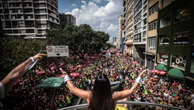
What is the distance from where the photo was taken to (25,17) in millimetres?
34062

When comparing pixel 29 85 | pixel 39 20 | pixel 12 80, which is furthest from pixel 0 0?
pixel 12 80

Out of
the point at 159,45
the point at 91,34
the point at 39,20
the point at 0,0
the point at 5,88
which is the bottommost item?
the point at 5,88

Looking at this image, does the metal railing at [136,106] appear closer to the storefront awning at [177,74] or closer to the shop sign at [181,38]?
the storefront awning at [177,74]

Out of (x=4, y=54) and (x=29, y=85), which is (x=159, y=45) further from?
(x=4, y=54)

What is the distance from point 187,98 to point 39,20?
146ft

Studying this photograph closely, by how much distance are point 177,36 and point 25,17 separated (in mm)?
46365

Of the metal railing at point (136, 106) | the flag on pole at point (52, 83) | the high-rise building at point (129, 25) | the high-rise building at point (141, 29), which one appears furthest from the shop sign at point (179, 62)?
the high-rise building at point (129, 25)

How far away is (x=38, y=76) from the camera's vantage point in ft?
37.3

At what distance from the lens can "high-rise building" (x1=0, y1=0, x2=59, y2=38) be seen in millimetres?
32969

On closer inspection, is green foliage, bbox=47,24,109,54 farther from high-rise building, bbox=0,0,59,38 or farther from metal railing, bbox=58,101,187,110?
metal railing, bbox=58,101,187,110

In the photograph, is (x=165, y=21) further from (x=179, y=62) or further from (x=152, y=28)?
(x=179, y=62)

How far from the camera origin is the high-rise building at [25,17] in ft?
108

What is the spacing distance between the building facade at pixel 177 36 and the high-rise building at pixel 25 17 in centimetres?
3692

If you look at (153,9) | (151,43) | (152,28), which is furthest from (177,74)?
(153,9)
